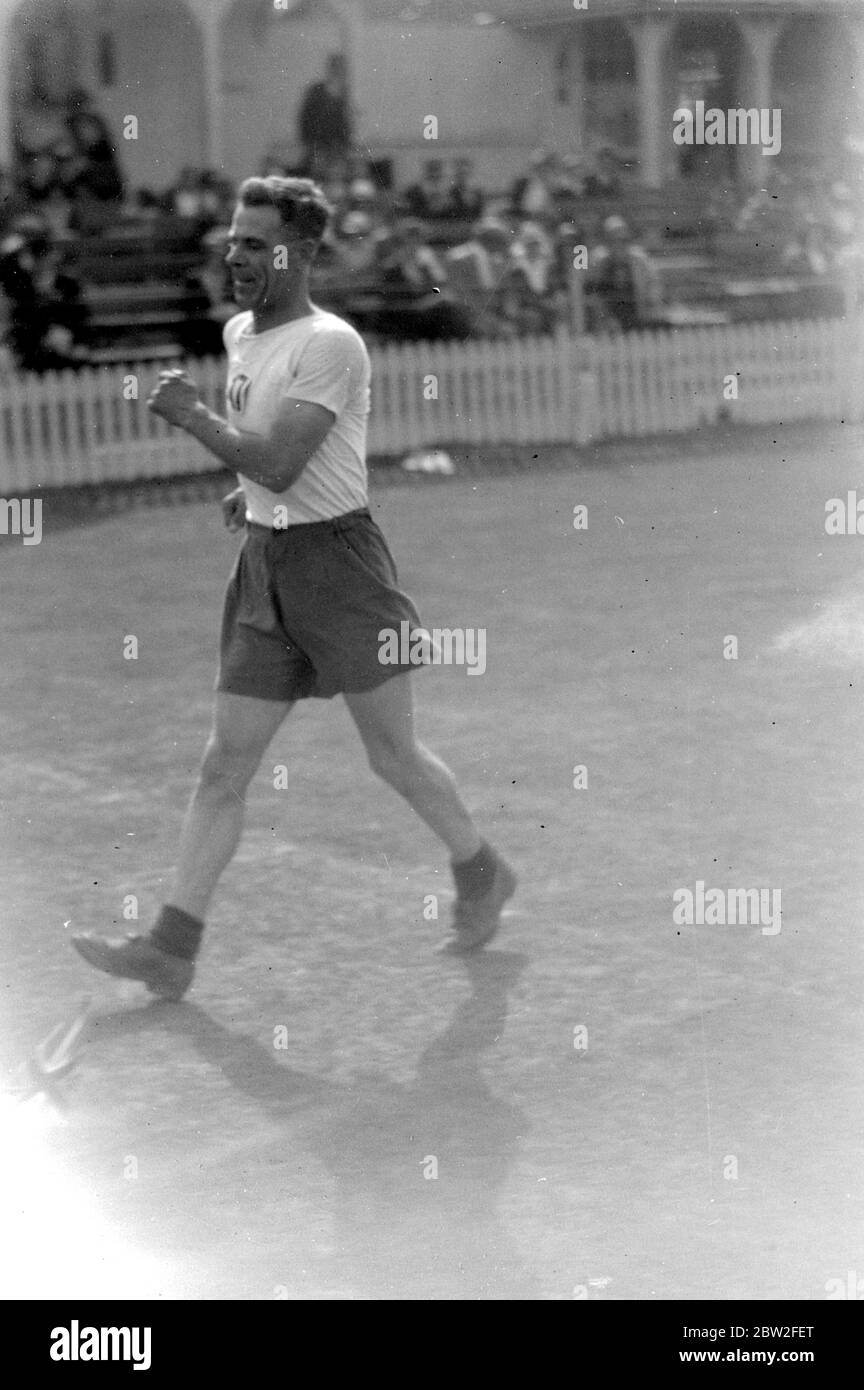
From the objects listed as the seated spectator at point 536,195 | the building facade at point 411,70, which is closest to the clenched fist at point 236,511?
the seated spectator at point 536,195

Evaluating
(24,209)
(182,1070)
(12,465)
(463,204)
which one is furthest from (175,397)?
(463,204)

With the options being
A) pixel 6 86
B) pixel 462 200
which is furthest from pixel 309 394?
pixel 6 86

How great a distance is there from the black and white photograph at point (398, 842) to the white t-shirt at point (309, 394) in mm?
10

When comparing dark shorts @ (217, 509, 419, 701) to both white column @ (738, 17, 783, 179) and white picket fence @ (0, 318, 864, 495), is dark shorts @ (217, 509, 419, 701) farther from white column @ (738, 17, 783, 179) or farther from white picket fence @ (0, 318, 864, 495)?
white column @ (738, 17, 783, 179)

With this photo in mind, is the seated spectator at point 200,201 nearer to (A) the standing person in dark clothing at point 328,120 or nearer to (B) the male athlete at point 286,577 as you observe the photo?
(A) the standing person in dark clothing at point 328,120

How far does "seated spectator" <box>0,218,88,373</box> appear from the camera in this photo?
15.9m

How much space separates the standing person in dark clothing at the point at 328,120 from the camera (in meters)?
21.3

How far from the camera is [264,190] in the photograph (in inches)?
198

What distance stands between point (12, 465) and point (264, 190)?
35.3 feet

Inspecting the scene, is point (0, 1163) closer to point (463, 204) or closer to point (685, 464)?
point (685, 464)

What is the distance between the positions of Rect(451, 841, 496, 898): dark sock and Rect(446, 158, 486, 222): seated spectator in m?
15.2

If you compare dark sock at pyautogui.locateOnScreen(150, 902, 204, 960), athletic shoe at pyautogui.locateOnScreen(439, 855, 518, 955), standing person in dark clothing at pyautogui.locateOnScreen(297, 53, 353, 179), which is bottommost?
athletic shoe at pyautogui.locateOnScreen(439, 855, 518, 955)

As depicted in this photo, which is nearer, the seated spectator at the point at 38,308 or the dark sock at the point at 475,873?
the dark sock at the point at 475,873

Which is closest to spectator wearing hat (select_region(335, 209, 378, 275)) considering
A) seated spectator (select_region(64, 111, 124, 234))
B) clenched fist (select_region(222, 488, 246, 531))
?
seated spectator (select_region(64, 111, 124, 234))
